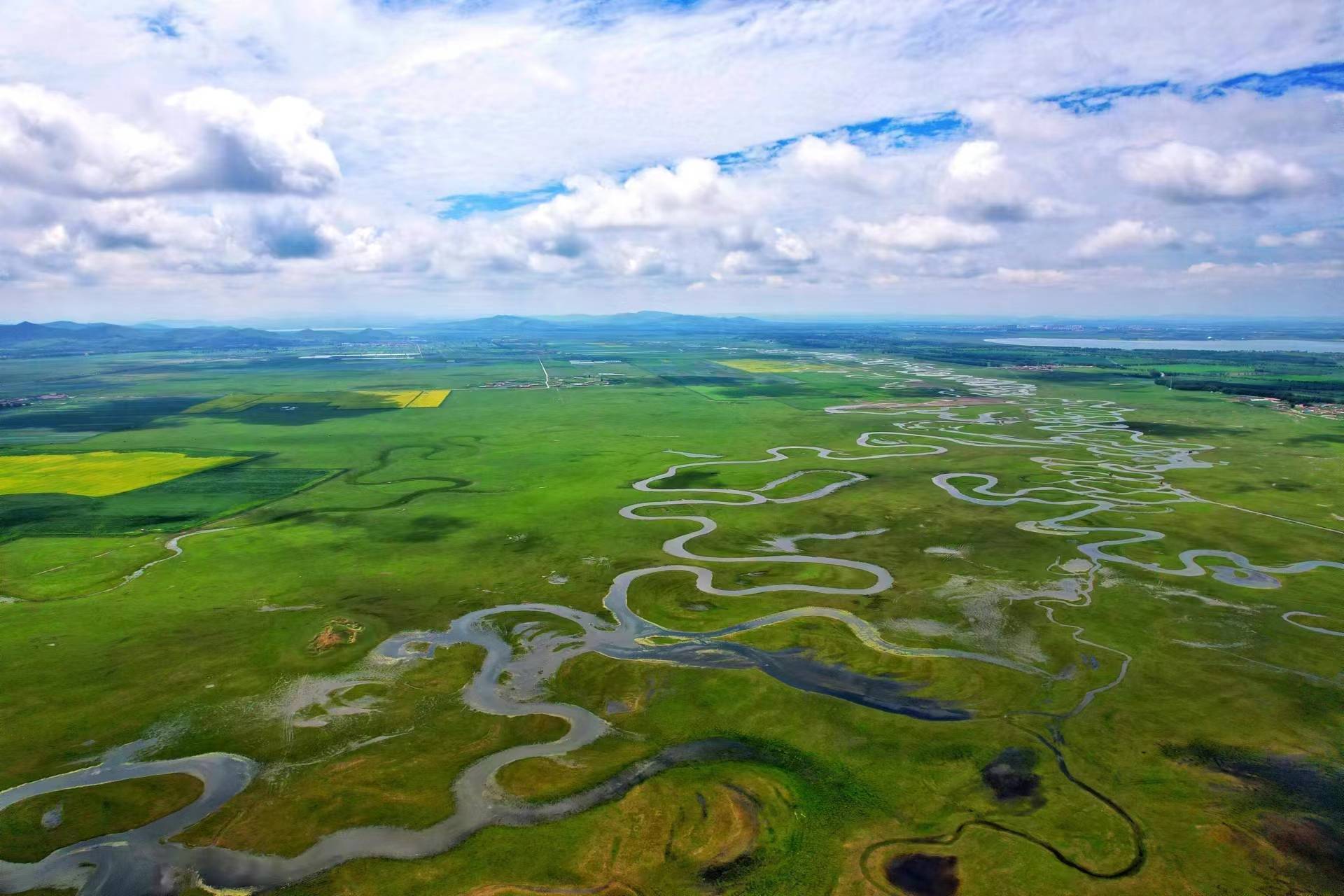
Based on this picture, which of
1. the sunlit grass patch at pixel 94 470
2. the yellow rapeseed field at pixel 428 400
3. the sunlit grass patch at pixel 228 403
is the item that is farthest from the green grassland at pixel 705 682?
the sunlit grass patch at pixel 228 403

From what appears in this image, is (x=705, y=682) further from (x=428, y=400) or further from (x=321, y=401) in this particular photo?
(x=321, y=401)

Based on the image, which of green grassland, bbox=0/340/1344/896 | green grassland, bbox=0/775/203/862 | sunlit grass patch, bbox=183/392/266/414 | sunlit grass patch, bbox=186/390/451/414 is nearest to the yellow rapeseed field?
sunlit grass patch, bbox=186/390/451/414

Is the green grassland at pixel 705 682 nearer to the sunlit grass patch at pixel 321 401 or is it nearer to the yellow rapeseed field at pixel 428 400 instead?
the sunlit grass patch at pixel 321 401

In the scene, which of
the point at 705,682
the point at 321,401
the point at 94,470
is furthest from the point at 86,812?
the point at 321,401

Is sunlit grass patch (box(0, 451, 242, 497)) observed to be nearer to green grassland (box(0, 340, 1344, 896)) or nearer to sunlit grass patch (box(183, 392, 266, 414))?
green grassland (box(0, 340, 1344, 896))

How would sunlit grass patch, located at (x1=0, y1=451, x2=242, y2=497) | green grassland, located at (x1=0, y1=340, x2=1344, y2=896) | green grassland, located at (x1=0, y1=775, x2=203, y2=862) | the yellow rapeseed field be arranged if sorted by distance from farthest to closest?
the yellow rapeseed field
sunlit grass patch, located at (x1=0, y1=451, x2=242, y2=497)
green grassland, located at (x1=0, y1=775, x2=203, y2=862)
green grassland, located at (x1=0, y1=340, x2=1344, y2=896)

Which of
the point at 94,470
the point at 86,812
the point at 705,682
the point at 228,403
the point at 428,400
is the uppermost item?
the point at 428,400
